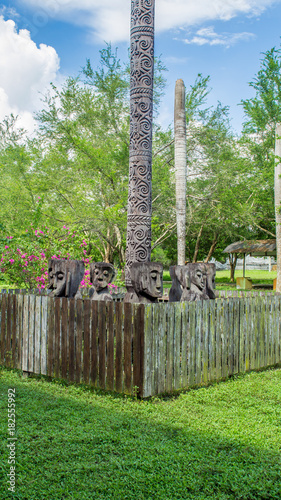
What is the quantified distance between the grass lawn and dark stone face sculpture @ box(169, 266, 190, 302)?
1843 mm

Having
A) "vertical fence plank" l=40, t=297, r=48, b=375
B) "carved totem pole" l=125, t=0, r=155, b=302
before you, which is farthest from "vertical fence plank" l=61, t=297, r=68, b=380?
"carved totem pole" l=125, t=0, r=155, b=302

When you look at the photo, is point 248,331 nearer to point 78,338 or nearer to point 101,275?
point 101,275

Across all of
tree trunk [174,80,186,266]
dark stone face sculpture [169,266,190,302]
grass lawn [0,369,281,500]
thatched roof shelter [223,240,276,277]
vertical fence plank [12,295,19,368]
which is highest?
tree trunk [174,80,186,266]

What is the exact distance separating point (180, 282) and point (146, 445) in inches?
151

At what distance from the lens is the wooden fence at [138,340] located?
18.2 ft

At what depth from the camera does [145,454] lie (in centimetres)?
389

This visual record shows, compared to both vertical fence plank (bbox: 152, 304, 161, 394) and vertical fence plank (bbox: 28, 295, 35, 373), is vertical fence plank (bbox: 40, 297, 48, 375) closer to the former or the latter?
vertical fence plank (bbox: 28, 295, 35, 373)

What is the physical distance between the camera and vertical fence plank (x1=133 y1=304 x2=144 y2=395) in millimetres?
5410

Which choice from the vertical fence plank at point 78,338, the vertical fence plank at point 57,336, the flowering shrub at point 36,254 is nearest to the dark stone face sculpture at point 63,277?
the vertical fence plank at point 57,336

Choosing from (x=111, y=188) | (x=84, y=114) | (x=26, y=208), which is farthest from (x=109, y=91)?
(x=26, y=208)

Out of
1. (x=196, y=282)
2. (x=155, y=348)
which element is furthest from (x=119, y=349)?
(x=196, y=282)

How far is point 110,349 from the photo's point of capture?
19.0 ft

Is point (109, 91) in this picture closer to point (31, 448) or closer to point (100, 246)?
point (100, 246)

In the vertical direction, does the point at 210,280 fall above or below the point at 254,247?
below
